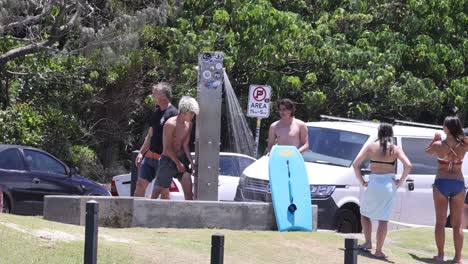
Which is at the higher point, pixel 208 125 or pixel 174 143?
pixel 208 125

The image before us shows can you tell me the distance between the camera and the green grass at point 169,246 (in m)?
8.36

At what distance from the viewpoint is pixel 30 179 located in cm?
1546

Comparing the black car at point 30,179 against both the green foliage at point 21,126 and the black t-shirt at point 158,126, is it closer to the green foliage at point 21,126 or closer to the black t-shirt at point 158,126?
the black t-shirt at point 158,126

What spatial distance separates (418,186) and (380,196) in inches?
129

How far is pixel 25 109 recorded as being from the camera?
2091cm

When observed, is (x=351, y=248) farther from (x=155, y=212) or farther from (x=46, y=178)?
(x=46, y=178)

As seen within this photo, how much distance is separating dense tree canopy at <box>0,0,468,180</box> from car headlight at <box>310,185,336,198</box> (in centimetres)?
887

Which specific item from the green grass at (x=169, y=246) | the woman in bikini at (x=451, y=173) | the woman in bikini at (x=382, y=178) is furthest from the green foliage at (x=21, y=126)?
the woman in bikini at (x=451, y=173)

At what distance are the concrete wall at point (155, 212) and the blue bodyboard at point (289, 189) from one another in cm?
33

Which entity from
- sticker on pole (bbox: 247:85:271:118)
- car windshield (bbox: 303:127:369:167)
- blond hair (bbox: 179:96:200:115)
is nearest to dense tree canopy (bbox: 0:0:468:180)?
sticker on pole (bbox: 247:85:271:118)

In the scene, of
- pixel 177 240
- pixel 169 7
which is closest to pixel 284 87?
pixel 169 7

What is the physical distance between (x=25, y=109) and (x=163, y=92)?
32.9ft

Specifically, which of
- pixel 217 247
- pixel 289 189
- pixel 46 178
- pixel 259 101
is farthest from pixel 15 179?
pixel 217 247

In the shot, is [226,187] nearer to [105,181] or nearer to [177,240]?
[177,240]
